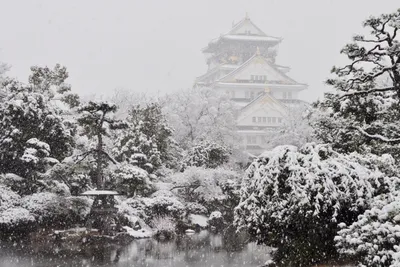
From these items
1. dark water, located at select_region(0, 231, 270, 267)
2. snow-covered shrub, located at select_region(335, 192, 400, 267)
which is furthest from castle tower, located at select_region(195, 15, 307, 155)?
snow-covered shrub, located at select_region(335, 192, 400, 267)

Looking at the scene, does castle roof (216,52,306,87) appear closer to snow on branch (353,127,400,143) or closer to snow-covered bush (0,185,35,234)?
snow-covered bush (0,185,35,234)

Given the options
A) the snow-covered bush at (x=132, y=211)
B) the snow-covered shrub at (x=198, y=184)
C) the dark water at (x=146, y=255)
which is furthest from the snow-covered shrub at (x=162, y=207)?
the dark water at (x=146, y=255)

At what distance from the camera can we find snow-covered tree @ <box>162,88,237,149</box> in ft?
105

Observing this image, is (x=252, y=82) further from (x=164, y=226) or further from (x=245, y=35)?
(x=164, y=226)

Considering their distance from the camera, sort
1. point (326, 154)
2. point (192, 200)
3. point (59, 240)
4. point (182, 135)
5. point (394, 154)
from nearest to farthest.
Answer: point (326, 154)
point (394, 154)
point (59, 240)
point (192, 200)
point (182, 135)

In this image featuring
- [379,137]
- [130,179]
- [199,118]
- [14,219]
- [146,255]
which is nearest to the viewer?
[379,137]

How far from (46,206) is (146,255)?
5026mm

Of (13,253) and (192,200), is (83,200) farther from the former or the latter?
(192,200)

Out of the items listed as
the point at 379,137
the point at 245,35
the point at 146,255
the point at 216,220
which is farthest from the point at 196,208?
the point at 245,35

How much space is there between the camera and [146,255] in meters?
13.7

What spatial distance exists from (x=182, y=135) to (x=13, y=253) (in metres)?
19.6

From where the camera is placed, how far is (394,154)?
39.2 feet

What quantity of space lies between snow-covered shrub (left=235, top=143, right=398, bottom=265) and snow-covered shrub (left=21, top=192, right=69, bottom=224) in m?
9.21

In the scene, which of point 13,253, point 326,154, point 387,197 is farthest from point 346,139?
point 13,253
